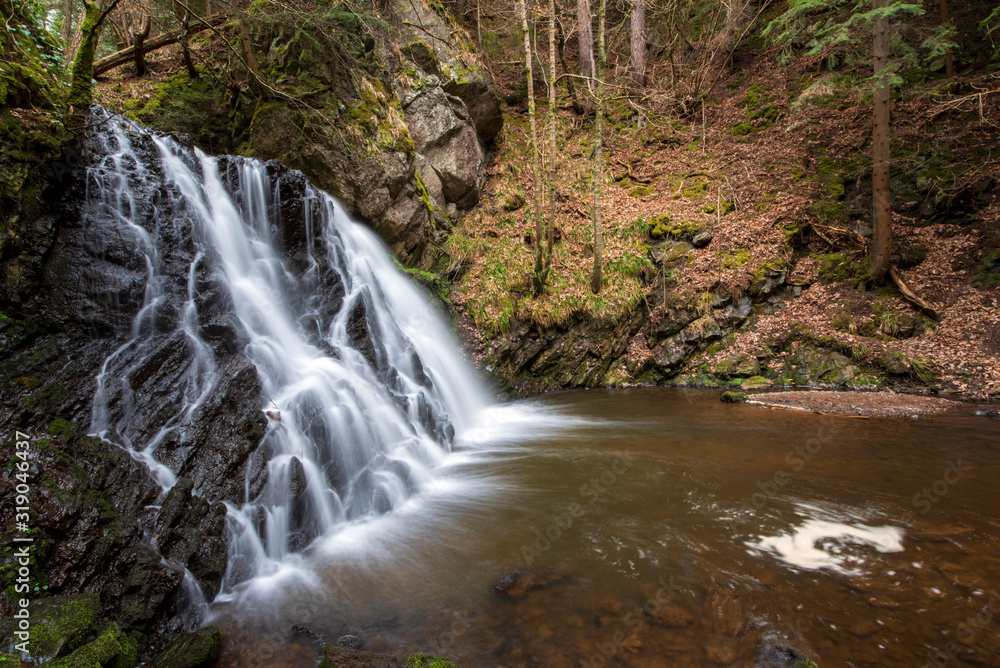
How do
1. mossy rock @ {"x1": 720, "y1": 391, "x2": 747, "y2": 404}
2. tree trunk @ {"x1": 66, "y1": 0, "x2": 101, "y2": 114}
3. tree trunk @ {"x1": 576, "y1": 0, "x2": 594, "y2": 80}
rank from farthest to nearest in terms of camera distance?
tree trunk @ {"x1": 576, "y1": 0, "x2": 594, "y2": 80} < mossy rock @ {"x1": 720, "y1": 391, "x2": 747, "y2": 404} < tree trunk @ {"x1": 66, "y1": 0, "x2": 101, "y2": 114}

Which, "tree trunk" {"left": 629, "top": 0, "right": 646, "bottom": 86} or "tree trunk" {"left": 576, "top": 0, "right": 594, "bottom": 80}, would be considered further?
"tree trunk" {"left": 629, "top": 0, "right": 646, "bottom": 86}

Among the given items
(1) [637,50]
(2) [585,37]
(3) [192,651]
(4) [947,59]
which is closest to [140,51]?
(3) [192,651]

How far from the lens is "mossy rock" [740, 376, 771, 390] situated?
9.48 metres

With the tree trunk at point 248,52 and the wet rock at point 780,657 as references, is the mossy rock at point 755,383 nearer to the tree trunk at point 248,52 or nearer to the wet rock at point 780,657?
the wet rock at point 780,657

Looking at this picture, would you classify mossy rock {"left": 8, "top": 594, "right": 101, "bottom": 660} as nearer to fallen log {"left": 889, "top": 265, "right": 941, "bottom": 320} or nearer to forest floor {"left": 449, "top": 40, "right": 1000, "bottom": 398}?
forest floor {"left": 449, "top": 40, "right": 1000, "bottom": 398}

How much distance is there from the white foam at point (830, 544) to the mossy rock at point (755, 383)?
6.00m

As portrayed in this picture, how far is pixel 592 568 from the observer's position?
3719mm

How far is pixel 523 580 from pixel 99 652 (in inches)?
112

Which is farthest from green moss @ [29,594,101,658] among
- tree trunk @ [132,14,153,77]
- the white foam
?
tree trunk @ [132,14,153,77]

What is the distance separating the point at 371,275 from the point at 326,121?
351cm

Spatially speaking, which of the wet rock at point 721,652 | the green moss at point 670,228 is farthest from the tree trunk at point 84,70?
the green moss at point 670,228

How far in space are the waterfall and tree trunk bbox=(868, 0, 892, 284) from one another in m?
9.69

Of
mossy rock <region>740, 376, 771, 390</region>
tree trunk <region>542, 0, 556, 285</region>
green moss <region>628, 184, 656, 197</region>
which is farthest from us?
green moss <region>628, 184, 656, 197</region>

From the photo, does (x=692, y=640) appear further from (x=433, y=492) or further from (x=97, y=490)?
(x=97, y=490)
